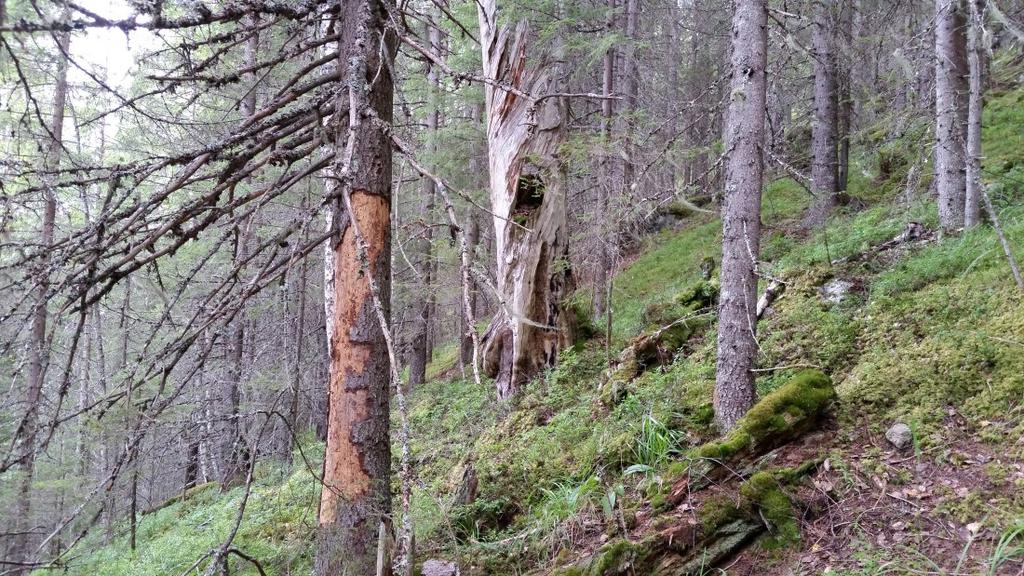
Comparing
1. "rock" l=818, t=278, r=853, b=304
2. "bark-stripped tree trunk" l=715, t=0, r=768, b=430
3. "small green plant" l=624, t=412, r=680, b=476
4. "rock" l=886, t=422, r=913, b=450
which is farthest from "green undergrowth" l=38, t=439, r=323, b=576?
"rock" l=818, t=278, r=853, b=304

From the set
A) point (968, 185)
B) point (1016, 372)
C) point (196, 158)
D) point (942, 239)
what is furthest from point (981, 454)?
point (196, 158)

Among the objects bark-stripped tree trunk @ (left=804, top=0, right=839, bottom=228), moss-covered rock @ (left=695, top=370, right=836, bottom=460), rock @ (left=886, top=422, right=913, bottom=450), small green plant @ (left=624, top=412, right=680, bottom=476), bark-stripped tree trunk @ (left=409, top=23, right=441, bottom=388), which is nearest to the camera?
rock @ (left=886, top=422, right=913, bottom=450)

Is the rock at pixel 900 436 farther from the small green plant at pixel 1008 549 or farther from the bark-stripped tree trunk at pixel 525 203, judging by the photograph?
the bark-stripped tree trunk at pixel 525 203

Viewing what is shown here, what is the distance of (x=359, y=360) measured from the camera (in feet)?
9.70

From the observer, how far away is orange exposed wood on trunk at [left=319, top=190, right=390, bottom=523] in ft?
9.55

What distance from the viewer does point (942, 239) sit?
23.2ft

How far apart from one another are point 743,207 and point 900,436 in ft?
6.72

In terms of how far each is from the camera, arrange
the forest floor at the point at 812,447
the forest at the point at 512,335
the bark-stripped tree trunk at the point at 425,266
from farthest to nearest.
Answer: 1. the bark-stripped tree trunk at the point at 425,266
2. the forest floor at the point at 812,447
3. the forest at the point at 512,335

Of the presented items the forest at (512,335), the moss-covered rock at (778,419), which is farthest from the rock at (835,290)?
the moss-covered rock at (778,419)

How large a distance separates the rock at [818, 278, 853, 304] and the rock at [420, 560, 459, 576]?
516cm

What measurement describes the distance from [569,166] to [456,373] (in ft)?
25.1

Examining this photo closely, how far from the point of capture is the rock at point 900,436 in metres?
4.17

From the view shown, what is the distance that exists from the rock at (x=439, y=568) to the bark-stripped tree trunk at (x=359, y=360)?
4.54 ft

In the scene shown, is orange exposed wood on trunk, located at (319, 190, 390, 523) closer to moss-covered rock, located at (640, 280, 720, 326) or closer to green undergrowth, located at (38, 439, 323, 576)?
green undergrowth, located at (38, 439, 323, 576)
